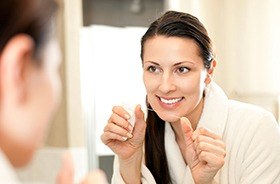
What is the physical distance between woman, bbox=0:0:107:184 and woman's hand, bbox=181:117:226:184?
2.29 feet

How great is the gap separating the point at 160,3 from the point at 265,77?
1.94 ft

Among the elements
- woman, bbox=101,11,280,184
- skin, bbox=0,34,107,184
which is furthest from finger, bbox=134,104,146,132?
skin, bbox=0,34,107,184

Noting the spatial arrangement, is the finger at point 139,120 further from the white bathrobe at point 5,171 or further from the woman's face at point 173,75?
the white bathrobe at point 5,171

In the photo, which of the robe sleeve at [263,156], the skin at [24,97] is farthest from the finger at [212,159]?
the skin at [24,97]

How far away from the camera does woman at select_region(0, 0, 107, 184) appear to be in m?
0.35

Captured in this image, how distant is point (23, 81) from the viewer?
1.17 feet

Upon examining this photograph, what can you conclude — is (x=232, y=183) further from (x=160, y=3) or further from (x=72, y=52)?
(x=160, y=3)

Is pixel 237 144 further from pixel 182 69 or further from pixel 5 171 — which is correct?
pixel 5 171

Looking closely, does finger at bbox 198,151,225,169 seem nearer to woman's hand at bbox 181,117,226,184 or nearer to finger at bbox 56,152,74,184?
woman's hand at bbox 181,117,226,184

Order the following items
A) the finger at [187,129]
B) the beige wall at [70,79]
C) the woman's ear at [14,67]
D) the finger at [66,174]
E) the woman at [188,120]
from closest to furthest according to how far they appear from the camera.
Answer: the woman's ear at [14,67], the finger at [66,174], the finger at [187,129], the woman at [188,120], the beige wall at [70,79]

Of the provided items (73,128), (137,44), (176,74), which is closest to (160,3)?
(137,44)

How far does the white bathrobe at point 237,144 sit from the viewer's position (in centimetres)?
116

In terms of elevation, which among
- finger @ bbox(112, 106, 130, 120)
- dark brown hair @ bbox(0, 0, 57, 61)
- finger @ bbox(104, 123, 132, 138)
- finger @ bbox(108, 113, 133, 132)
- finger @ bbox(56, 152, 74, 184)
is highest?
dark brown hair @ bbox(0, 0, 57, 61)

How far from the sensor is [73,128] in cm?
208
